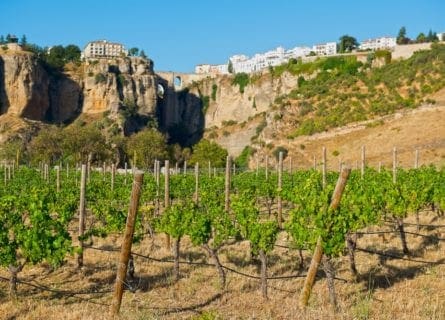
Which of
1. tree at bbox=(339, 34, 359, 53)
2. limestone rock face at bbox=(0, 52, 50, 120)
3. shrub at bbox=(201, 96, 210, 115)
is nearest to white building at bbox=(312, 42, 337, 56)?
tree at bbox=(339, 34, 359, 53)

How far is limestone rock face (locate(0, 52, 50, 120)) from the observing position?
76250 millimetres

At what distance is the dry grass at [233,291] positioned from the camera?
7129mm

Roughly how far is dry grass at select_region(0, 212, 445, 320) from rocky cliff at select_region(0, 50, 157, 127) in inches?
2825

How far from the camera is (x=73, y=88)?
85500 millimetres

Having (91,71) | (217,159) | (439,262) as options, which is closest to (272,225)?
(439,262)

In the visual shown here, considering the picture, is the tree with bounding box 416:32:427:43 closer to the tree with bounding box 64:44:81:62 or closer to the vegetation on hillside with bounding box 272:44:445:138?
the vegetation on hillside with bounding box 272:44:445:138

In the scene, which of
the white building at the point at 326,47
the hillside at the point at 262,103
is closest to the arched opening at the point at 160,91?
the hillside at the point at 262,103

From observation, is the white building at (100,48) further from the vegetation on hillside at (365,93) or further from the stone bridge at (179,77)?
the vegetation on hillside at (365,93)

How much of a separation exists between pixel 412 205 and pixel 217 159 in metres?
48.3

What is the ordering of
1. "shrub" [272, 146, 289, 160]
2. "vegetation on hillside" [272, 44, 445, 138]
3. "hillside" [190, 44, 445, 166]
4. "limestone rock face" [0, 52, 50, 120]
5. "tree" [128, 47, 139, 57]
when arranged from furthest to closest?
"tree" [128, 47, 139, 57] → "limestone rock face" [0, 52, 50, 120] → "vegetation on hillside" [272, 44, 445, 138] → "shrub" [272, 146, 289, 160] → "hillside" [190, 44, 445, 166]

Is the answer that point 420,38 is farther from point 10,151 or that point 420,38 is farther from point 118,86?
point 10,151

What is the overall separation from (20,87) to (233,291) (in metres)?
75.8

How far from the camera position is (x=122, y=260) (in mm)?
6801

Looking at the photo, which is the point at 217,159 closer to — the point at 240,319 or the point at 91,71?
the point at 91,71
